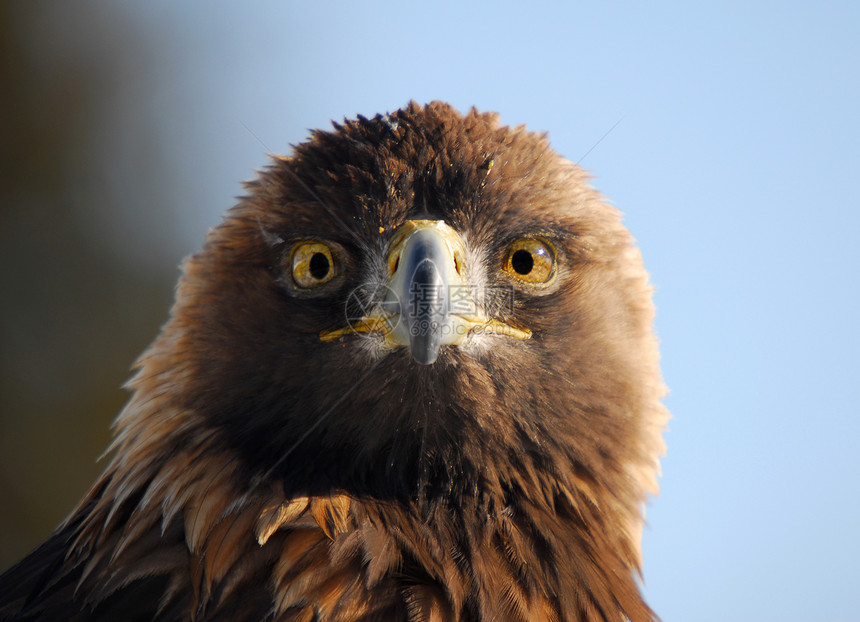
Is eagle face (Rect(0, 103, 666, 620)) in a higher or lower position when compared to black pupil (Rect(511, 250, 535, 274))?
lower

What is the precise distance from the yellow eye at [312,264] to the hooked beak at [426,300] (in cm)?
16

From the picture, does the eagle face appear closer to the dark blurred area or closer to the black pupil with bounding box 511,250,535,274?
the black pupil with bounding box 511,250,535,274

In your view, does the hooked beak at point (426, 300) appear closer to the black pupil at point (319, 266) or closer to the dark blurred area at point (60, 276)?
the black pupil at point (319, 266)

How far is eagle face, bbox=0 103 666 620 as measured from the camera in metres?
2.12

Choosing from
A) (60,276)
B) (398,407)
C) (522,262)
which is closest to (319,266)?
(398,407)

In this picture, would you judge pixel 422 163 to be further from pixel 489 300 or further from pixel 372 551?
pixel 372 551

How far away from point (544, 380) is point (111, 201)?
7.39 meters

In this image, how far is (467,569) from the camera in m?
2.16

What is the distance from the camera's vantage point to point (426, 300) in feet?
6.73

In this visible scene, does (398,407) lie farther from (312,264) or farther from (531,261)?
(531,261)

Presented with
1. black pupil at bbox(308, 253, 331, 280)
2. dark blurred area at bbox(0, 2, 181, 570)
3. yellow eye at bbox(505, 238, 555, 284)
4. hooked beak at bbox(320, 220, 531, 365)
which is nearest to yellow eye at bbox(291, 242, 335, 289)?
black pupil at bbox(308, 253, 331, 280)

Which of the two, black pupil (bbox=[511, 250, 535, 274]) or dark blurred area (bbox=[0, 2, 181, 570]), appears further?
dark blurred area (bbox=[0, 2, 181, 570])

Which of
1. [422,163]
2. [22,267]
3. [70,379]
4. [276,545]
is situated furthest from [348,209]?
[22,267]

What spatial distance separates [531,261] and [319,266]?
0.61 m
